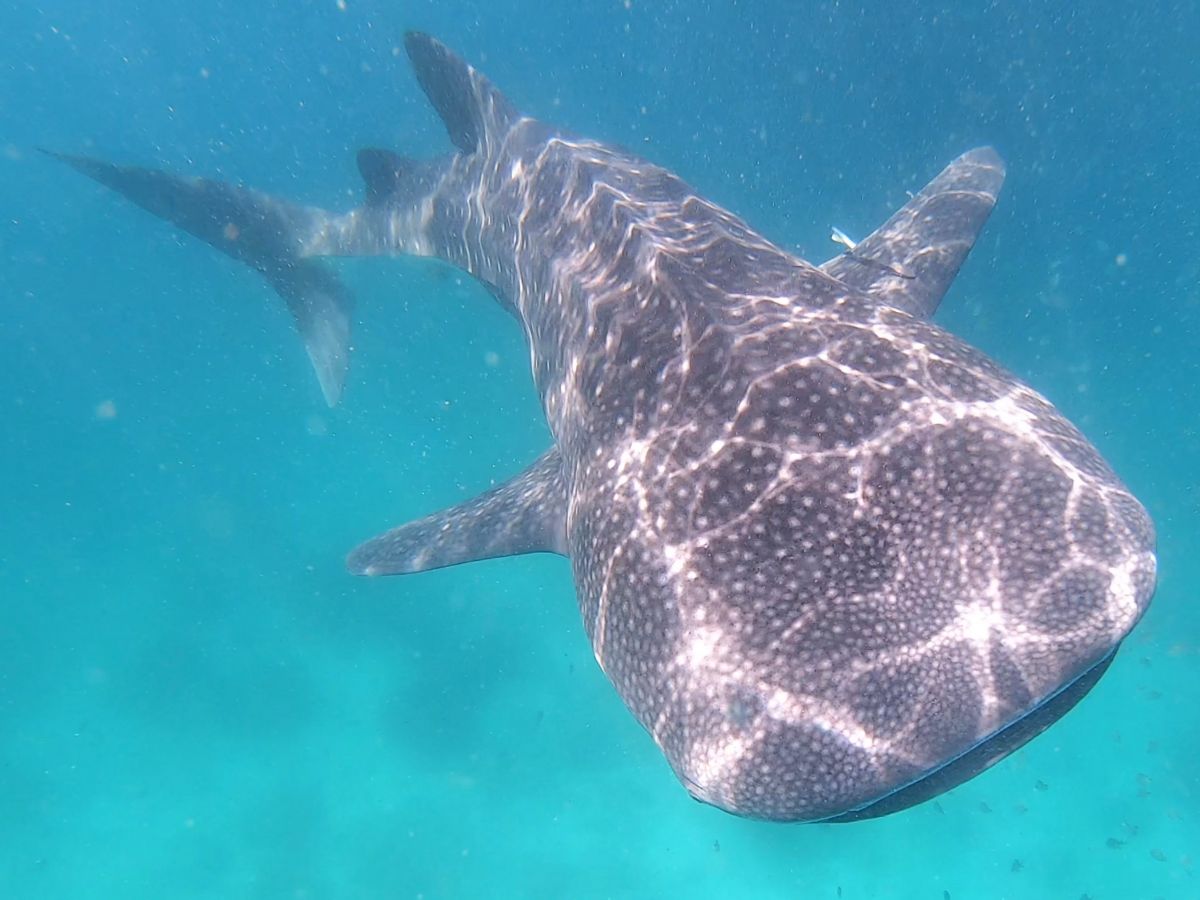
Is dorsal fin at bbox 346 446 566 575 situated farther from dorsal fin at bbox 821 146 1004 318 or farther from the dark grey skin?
dorsal fin at bbox 821 146 1004 318

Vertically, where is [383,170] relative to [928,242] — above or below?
above

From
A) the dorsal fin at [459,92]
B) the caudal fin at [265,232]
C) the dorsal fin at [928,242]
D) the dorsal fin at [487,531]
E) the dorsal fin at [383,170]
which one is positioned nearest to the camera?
Answer: the dorsal fin at [487,531]

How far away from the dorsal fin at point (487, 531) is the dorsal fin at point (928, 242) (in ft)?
9.04

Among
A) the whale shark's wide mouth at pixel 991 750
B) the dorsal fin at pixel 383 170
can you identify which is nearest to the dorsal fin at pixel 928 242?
the whale shark's wide mouth at pixel 991 750

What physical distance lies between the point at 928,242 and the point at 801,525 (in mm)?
4367

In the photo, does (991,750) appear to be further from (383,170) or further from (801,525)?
(383,170)

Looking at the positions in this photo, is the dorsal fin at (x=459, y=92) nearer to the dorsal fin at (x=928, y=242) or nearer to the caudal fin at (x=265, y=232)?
the dorsal fin at (x=928, y=242)

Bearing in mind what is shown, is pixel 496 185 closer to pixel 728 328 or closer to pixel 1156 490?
pixel 728 328

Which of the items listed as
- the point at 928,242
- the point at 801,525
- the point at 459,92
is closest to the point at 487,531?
the point at 801,525

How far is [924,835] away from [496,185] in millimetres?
15278

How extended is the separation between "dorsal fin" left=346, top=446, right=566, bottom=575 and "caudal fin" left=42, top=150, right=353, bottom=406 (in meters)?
5.78

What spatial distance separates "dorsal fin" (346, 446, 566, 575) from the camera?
5.43 m

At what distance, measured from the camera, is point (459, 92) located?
7.95 m

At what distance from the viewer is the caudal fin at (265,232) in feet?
31.4
